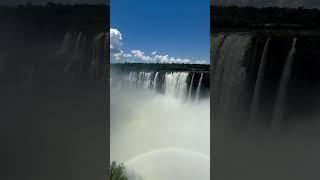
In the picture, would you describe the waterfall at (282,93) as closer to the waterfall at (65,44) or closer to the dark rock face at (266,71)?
the dark rock face at (266,71)

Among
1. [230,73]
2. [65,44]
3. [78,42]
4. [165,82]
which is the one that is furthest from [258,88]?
[65,44]

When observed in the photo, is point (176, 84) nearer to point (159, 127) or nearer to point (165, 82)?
point (165, 82)

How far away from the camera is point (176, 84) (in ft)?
19.2

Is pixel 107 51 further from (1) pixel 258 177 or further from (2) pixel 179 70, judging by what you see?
(1) pixel 258 177

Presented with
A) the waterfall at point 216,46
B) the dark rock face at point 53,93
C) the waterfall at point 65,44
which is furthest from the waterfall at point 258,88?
the waterfall at point 65,44

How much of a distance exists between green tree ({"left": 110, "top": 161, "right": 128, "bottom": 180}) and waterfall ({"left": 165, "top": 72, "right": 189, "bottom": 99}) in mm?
1192

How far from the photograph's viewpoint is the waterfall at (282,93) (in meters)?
4.39

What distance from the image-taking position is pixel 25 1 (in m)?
4.59

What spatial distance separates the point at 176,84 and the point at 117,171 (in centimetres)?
143

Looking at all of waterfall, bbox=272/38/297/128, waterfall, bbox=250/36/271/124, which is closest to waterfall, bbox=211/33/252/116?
waterfall, bbox=250/36/271/124

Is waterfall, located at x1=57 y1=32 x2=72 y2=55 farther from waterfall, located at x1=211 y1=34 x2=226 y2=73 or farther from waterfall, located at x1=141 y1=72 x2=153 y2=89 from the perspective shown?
waterfall, located at x1=211 y1=34 x2=226 y2=73

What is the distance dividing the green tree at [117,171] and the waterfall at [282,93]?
2.14 meters

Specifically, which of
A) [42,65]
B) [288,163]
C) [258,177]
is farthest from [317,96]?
[42,65]

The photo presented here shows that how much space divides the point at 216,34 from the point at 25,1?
212 centimetres
